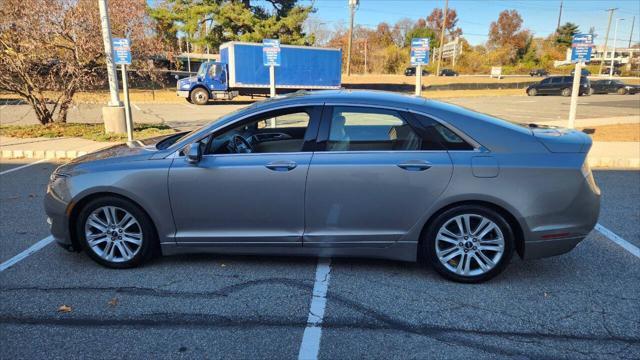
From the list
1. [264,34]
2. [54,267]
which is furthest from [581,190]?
[264,34]

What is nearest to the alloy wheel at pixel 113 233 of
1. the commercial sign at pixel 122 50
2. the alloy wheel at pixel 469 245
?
the alloy wheel at pixel 469 245

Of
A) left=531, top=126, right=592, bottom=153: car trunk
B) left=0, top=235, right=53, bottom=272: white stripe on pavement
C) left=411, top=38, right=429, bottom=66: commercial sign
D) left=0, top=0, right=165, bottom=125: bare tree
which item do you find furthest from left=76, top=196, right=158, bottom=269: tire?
left=0, top=0, right=165, bottom=125: bare tree

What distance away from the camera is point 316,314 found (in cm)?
329

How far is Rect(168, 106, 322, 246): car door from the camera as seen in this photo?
371cm

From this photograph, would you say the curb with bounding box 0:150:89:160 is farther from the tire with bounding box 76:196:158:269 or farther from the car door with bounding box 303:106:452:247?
the car door with bounding box 303:106:452:247

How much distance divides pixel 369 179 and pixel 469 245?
1000 millimetres

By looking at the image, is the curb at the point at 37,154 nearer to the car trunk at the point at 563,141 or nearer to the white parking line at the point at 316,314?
the white parking line at the point at 316,314

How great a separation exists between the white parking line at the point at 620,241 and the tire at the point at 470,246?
1.73 metres

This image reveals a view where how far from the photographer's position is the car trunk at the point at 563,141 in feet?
11.9

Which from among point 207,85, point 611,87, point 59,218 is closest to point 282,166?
point 59,218

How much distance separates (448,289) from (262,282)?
5.09 ft

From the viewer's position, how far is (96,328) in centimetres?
310

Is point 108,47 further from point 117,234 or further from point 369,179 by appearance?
point 369,179

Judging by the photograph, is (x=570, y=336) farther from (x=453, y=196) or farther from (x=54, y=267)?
(x=54, y=267)
